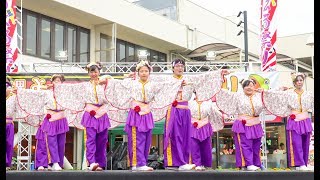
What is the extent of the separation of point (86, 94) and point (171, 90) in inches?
43.4

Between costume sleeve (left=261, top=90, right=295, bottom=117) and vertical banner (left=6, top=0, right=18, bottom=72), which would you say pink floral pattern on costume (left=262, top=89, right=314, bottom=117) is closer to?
costume sleeve (left=261, top=90, right=295, bottom=117)

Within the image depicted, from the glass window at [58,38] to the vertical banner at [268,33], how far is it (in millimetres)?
7490

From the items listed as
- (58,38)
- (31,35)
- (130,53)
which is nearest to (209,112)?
(31,35)

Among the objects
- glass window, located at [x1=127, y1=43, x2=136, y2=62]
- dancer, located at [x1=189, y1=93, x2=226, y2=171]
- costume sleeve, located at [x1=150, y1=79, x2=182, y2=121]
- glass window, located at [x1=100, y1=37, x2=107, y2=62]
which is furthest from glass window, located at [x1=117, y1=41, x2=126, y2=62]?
costume sleeve, located at [x1=150, y1=79, x2=182, y2=121]

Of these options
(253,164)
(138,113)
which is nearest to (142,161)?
(138,113)

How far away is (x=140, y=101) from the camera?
6.08 meters

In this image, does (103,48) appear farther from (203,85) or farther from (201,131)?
(203,85)

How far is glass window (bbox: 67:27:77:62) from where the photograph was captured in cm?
1658

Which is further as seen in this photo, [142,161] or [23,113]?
[23,113]

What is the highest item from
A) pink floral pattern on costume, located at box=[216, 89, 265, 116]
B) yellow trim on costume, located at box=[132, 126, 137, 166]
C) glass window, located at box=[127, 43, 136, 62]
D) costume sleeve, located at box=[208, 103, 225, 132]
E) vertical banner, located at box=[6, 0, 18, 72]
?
glass window, located at box=[127, 43, 136, 62]

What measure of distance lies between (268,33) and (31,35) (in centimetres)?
765

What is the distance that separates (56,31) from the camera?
16.1 m

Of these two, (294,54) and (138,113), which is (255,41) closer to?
(294,54)

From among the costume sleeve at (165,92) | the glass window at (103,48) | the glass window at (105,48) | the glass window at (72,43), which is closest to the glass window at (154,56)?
the glass window at (105,48)
